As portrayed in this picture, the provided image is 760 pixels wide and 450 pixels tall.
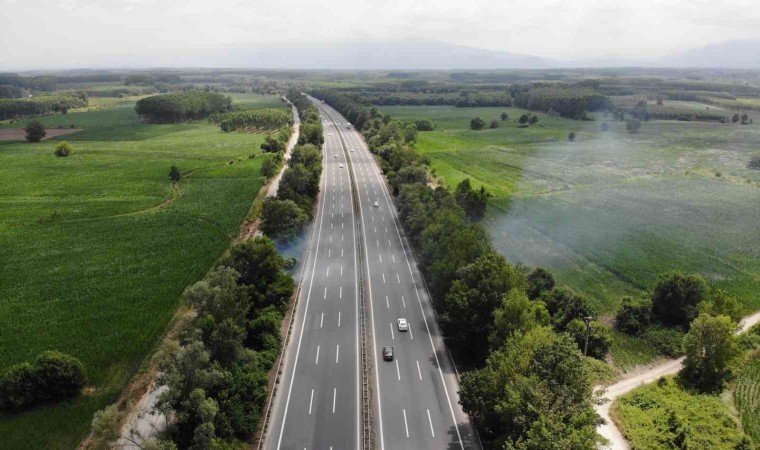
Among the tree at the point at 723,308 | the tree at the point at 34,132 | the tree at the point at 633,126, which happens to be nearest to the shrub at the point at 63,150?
the tree at the point at 34,132

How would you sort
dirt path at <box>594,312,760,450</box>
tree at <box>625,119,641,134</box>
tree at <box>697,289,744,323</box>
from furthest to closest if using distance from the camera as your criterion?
tree at <box>625,119,641,134</box>
tree at <box>697,289,744,323</box>
dirt path at <box>594,312,760,450</box>

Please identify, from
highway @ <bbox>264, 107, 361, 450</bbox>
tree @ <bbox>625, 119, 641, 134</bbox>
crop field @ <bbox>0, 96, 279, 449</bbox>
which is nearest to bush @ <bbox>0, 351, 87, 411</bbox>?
crop field @ <bbox>0, 96, 279, 449</bbox>

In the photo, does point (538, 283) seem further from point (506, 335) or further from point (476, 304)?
point (506, 335)

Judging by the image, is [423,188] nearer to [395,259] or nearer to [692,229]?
[395,259]

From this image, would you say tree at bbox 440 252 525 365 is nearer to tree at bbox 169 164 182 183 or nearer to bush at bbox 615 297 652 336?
bush at bbox 615 297 652 336

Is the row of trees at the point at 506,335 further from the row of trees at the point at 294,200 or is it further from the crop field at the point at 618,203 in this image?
the row of trees at the point at 294,200

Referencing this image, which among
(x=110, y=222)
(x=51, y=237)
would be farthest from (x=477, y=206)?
(x=51, y=237)
